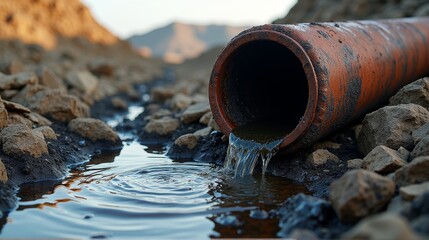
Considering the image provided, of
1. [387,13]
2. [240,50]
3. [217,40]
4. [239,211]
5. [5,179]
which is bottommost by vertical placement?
[239,211]

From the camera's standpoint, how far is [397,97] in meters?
5.68

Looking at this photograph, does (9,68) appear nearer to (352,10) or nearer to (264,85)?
(264,85)

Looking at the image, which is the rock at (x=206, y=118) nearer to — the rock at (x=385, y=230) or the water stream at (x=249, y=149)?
the water stream at (x=249, y=149)

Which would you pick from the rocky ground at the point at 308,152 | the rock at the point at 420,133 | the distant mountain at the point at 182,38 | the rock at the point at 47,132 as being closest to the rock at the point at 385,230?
the rocky ground at the point at 308,152

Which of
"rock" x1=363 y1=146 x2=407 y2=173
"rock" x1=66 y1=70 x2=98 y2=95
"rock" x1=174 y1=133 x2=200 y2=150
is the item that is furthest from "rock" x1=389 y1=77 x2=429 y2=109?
"rock" x1=66 y1=70 x2=98 y2=95

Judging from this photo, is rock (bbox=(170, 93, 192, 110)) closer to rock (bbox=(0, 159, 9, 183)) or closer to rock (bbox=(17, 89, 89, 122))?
rock (bbox=(17, 89, 89, 122))

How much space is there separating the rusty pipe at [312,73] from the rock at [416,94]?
0.94 feet

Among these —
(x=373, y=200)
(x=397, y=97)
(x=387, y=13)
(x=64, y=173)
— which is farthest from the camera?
(x=387, y=13)

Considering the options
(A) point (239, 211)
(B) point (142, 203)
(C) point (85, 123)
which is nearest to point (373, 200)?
(A) point (239, 211)

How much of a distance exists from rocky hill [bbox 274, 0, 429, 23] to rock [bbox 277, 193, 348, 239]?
28.8ft

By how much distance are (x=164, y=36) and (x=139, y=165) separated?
332 feet

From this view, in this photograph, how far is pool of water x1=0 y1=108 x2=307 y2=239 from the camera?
376 cm

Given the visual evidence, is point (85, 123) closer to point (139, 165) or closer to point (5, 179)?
point (139, 165)

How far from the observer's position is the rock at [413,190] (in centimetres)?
327
